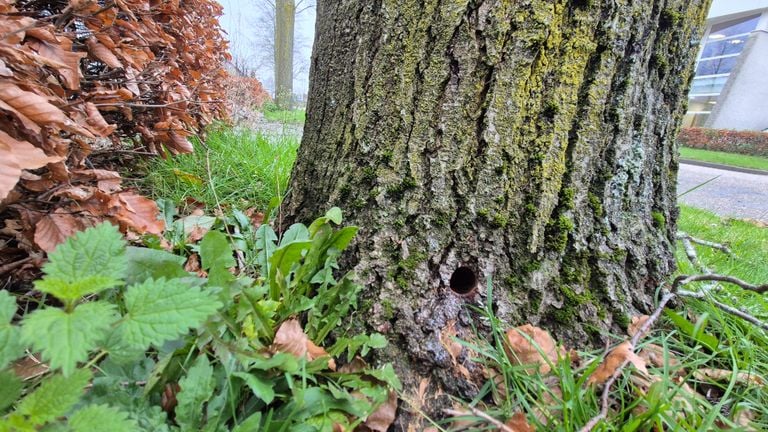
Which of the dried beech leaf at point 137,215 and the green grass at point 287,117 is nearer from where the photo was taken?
the dried beech leaf at point 137,215

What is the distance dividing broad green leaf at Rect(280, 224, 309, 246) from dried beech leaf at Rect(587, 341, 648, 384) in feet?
2.95

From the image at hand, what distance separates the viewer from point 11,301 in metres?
0.62

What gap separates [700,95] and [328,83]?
27968 mm

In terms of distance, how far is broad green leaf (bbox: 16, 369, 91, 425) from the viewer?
56cm

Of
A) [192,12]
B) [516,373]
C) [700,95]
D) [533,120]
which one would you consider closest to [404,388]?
[516,373]

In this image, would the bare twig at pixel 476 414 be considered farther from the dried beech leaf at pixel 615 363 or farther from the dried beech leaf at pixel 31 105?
the dried beech leaf at pixel 31 105

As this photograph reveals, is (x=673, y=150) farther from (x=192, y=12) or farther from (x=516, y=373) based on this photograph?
(x=192, y=12)

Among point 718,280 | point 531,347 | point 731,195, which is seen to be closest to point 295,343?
point 531,347

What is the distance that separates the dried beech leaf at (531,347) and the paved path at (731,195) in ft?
17.9

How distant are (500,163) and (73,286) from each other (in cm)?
99

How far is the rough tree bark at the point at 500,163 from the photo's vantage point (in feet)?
3.49

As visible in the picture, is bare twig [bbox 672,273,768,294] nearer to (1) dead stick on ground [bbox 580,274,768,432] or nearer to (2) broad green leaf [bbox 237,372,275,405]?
(1) dead stick on ground [bbox 580,274,768,432]

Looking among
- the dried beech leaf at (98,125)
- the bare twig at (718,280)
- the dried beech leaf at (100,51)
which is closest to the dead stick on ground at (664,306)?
the bare twig at (718,280)

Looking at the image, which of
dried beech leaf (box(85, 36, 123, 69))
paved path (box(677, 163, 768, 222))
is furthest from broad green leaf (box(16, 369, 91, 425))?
paved path (box(677, 163, 768, 222))
